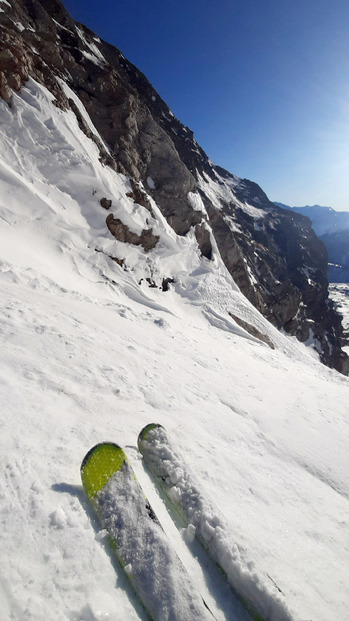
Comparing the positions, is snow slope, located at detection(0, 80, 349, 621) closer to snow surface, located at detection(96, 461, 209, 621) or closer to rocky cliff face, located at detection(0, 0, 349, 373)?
snow surface, located at detection(96, 461, 209, 621)

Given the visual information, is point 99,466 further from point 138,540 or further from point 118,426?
point 118,426

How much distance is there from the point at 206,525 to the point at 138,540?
75 cm

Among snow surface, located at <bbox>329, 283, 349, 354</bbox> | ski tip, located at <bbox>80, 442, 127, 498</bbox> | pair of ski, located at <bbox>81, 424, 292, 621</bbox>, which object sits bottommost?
pair of ski, located at <bbox>81, 424, 292, 621</bbox>

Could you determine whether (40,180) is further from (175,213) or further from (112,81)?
(112,81)

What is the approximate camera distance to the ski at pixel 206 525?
2.25 meters

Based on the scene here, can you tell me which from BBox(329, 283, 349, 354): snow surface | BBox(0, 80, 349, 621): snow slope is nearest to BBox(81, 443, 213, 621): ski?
BBox(0, 80, 349, 621): snow slope

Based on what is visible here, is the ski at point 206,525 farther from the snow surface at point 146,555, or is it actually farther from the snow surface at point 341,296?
→ the snow surface at point 341,296

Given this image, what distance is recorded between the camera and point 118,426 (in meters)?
4.02

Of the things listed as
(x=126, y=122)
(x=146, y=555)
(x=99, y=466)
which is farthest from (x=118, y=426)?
(x=126, y=122)

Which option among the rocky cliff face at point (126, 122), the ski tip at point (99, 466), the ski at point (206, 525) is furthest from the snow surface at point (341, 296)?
the ski tip at point (99, 466)

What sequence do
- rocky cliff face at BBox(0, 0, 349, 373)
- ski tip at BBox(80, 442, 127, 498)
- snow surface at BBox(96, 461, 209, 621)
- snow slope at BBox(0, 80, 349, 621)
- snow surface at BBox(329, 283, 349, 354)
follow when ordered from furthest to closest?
1. snow surface at BBox(329, 283, 349, 354)
2. rocky cliff face at BBox(0, 0, 349, 373)
3. ski tip at BBox(80, 442, 127, 498)
4. snow slope at BBox(0, 80, 349, 621)
5. snow surface at BBox(96, 461, 209, 621)

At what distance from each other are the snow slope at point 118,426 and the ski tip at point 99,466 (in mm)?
146

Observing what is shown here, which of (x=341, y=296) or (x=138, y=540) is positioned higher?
(x=341, y=296)

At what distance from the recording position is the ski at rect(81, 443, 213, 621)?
199 centimetres
